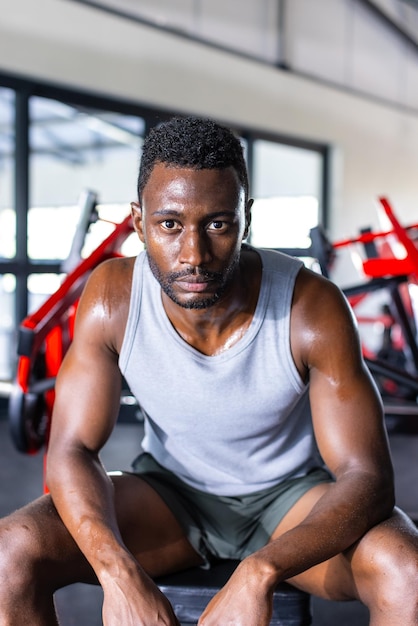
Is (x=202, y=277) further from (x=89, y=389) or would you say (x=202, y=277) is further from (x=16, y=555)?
(x=16, y=555)

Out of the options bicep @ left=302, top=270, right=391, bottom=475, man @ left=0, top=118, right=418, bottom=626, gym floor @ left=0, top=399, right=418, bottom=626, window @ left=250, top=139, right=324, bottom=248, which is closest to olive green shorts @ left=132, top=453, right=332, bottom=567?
man @ left=0, top=118, right=418, bottom=626

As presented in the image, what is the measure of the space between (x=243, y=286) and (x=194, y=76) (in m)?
4.06

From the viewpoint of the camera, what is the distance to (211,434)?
1275mm

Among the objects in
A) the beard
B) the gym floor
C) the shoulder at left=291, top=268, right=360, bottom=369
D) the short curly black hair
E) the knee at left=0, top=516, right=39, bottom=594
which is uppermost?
the short curly black hair

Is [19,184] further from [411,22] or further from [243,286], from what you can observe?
[411,22]

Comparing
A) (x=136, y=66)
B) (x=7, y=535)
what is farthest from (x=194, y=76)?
(x=7, y=535)

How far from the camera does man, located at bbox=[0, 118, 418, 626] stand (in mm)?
1063

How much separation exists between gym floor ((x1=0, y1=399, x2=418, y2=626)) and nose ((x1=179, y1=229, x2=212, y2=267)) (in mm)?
1041

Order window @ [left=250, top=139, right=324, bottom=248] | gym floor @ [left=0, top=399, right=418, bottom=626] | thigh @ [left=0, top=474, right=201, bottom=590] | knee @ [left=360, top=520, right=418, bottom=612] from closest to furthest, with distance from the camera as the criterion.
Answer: knee @ [left=360, top=520, right=418, bottom=612], thigh @ [left=0, top=474, right=201, bottom=590], gym floor @ [left=0, top=399, right=418, bottom=626], window @ [left=250, top=139, right=324, bottom=248]

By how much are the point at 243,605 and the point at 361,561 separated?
183mm

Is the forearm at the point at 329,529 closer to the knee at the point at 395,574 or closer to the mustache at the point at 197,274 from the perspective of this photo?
the knee at the point at 395,574

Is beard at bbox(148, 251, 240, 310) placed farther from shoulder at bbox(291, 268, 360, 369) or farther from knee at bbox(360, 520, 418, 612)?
knee at bbox(360, 520, 418, 612)

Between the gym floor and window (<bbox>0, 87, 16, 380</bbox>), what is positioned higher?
window (<bbox>0, 87, 16, 380</bbox>)

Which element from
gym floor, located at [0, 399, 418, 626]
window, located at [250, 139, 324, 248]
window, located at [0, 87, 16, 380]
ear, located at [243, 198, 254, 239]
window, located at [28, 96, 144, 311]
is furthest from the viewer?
window, located at [250, 139, 324, 248]
